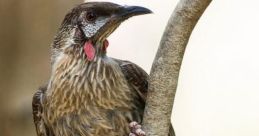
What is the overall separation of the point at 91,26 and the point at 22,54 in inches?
17.9

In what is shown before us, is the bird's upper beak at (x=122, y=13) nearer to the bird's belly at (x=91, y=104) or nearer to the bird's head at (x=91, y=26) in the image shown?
the bird's head at (x=91, y=26)

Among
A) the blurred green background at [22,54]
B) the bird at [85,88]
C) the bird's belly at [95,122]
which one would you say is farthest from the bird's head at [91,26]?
the blurred green background at [22,54]

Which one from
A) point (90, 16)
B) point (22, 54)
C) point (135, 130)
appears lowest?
point (135, 130)

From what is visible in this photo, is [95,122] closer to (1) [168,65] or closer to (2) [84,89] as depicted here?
(2) [84,89]

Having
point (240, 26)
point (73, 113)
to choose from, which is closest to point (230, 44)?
point (240, 26)

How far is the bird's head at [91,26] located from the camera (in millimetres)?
1123

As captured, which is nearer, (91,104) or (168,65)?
(168,65)

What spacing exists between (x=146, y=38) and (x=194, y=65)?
0.16 metres

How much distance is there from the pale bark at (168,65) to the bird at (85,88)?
0.13m

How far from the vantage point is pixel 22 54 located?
1.54 meters

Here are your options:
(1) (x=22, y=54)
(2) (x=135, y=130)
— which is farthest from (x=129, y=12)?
(1) (x=22, y=54)

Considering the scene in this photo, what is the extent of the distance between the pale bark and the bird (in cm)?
13

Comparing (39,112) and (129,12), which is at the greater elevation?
(129,12)

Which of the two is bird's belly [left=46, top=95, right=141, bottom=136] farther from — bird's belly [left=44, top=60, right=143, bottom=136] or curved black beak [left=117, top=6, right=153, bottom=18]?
curved black beak [left=117, top=6, right=153, bottom=18]
